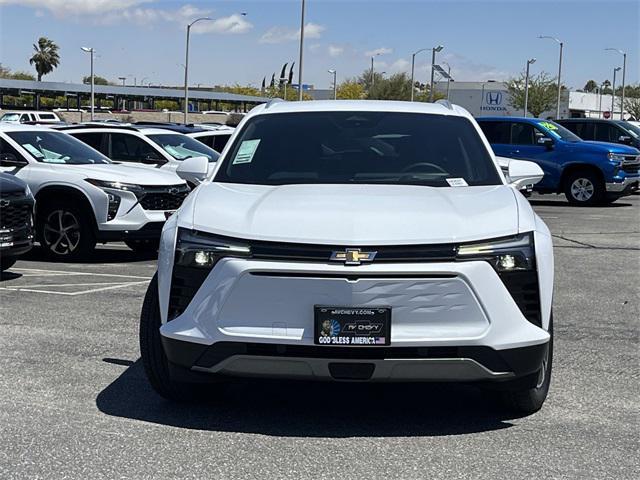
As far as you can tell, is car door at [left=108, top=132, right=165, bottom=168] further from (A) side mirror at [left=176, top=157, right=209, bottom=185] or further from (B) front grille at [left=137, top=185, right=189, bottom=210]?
(A) side mirror at [left=176, top=157, right=209, bottom=185]

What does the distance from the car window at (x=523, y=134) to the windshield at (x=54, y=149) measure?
1189 centimetres

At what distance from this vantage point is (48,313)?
812 centimetres

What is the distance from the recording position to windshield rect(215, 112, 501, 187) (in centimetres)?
590

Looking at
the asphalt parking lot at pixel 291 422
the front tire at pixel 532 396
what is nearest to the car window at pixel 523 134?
the asphalt parking lot at pixel 291 422

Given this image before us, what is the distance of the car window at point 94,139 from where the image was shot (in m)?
15.4

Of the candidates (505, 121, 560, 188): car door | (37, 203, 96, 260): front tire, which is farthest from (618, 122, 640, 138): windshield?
(37, 203, 96, 260): front tire

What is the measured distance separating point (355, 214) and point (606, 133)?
903 inches

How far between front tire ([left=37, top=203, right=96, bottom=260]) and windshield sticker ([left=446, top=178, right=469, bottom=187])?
268 inches

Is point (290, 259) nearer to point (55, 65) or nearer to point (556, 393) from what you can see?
point (556, 393)

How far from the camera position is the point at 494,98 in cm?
9675

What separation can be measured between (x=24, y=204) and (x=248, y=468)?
6276 millimetres

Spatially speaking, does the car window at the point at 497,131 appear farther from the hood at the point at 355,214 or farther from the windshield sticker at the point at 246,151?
the hood at the point at 355,214

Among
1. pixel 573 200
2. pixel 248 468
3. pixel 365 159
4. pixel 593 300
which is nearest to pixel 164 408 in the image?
pixel 248 468

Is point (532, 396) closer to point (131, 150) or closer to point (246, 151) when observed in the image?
point (246, 151)
